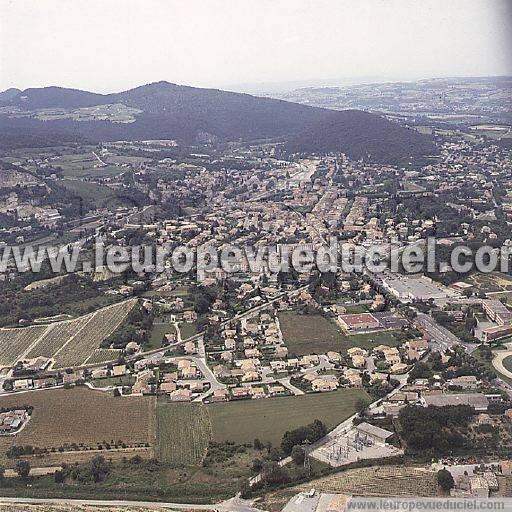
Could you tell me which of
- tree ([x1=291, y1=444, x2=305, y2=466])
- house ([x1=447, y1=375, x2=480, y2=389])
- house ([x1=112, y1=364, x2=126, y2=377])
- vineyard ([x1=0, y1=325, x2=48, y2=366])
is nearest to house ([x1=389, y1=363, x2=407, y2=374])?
house ([x1=447, y1=375, x2=480, y2=389])

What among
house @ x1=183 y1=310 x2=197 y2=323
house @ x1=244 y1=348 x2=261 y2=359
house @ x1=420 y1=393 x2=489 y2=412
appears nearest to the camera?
house @ x1=420 y1=393 x2=489 y2=412

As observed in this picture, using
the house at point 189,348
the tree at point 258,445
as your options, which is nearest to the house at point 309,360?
the house at point 189,348

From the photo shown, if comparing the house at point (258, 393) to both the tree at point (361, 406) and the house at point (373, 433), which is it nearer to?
the tree at point (361, 406)

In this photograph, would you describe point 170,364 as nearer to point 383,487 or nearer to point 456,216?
A: point 383,487

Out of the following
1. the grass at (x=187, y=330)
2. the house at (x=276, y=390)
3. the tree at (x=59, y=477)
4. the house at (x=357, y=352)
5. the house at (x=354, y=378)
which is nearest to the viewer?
the tree at (x=59, y=477)

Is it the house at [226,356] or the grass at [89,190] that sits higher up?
the grass at [89,190]

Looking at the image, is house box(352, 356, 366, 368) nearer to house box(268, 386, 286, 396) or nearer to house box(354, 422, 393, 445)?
house box(268, 386, 286, 396)

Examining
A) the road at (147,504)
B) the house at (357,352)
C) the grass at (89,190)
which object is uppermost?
the grass at (89,190)
